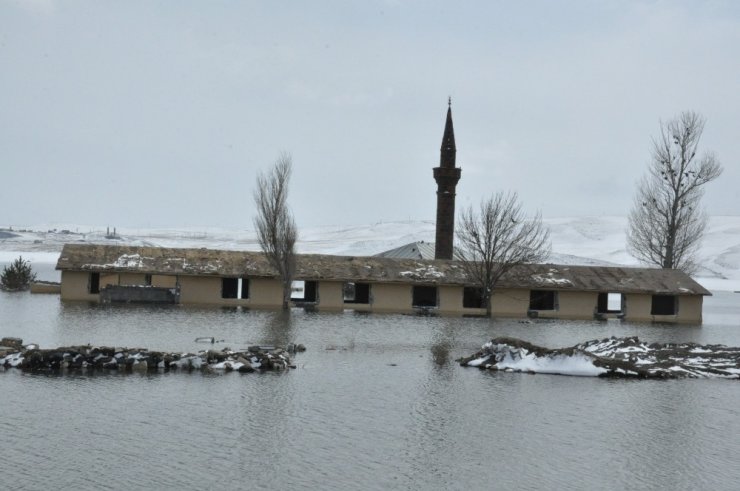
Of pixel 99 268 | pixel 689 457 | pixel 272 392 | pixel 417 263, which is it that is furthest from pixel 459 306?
pixel 689 457

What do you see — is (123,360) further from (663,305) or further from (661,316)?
(663,305)

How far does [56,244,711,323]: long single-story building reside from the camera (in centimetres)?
4406

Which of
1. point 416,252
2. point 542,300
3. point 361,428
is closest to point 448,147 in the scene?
point 416,252

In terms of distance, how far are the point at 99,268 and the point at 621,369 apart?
97.9ft

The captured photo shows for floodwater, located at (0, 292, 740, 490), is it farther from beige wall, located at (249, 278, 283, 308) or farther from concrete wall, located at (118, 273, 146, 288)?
concrete wall, located at (118, 273, 146, 288)

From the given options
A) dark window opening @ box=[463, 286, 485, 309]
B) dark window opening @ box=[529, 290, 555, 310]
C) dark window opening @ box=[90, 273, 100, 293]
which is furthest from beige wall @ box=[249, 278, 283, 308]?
dark window opening @ box=[529, 290, 555, 310]

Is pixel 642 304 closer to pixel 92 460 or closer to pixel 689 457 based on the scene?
pixel 689 457

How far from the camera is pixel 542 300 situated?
48125 millimetres

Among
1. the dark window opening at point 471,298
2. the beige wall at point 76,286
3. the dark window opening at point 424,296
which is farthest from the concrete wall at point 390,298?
the dark window opening at point 424,296

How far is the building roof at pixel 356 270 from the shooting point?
44.5 m

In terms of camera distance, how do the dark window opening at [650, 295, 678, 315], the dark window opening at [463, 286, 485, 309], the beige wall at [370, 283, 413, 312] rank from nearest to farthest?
1. the beige wall at [370, 283, 413, 312]
2. the dark window opening at [463, 286, 485, 309]
3. the dark window opening at [650, 295, 678, 315]

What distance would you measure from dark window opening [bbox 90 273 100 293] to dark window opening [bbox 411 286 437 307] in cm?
1805

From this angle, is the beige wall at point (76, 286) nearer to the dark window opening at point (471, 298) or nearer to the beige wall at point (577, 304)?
the dark window opening at point (471, 298)

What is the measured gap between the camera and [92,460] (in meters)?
13.0
